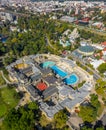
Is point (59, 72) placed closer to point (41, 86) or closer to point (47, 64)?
point (47, 64)

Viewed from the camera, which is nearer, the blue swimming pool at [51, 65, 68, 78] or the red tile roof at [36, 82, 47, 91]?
the red tile roof at [36, 82, 47, 91]

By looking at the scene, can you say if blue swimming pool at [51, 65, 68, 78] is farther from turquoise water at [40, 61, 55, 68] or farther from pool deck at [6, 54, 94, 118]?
turquoise water at [40, 61, 55, 68]

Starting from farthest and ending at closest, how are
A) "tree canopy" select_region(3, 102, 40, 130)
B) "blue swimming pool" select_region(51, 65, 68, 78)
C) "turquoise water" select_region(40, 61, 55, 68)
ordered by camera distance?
"turquoise water" select_region(40, 61, 55, 68) → "blue swimming pool" select_region(51, 65, 68, 78) → "tree canopy" select_region(3, 102, 40, 130)

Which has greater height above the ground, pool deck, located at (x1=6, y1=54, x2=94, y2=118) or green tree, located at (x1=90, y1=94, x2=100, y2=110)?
green tree, located at (x1=90, y1=94, x2=100, y2=110)

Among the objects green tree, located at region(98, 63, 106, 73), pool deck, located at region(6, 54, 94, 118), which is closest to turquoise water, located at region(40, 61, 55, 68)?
pool deck, located at region(6, 54, 94, 118)

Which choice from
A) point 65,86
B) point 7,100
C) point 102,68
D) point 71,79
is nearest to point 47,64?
point 71,79

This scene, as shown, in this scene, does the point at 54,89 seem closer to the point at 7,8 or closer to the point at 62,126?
the point at 62,126

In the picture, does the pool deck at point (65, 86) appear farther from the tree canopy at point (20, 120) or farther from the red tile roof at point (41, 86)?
the tree canopy at point (20, 120)
